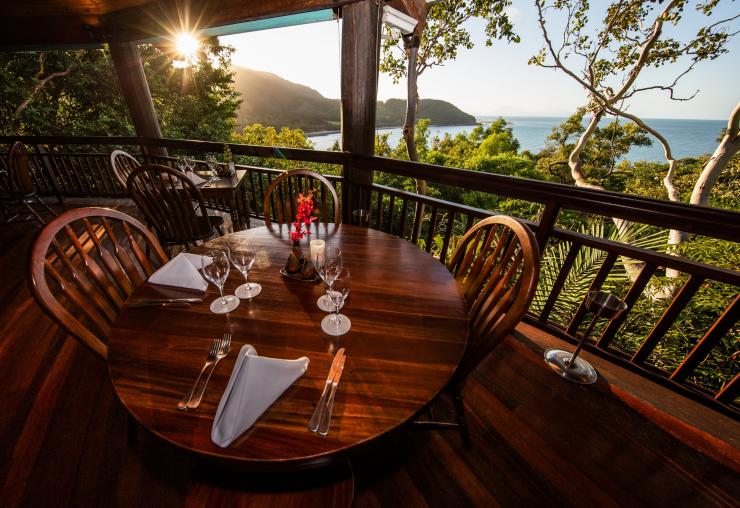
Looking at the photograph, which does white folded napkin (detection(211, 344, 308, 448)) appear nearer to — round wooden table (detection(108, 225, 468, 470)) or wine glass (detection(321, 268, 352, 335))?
round wooden table (detection(108, 225, 468, 470))

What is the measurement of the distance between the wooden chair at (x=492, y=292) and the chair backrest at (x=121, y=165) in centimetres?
283

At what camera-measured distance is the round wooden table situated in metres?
0.58

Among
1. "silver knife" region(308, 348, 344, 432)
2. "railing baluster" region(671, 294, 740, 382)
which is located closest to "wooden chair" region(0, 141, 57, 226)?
"silver knife" region(308, 348, 344, 432)

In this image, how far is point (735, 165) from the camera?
7.88 metres

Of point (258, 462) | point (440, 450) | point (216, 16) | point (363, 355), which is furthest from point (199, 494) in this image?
point (216, 16)

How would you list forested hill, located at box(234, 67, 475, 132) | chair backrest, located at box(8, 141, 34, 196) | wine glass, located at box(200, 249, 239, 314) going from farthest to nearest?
forested hill, located at box(234, 67, 475, 132) → chair backrest, located at box(8, 141, 34, 196) → wine glass, located at box(200, 249, 239, 314)

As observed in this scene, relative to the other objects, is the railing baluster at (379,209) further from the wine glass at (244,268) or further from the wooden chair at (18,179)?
the wooden chair at (18,179)

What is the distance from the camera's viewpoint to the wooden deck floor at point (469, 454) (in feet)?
3.50

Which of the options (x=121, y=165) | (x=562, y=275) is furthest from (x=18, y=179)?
(x=562, y=275)

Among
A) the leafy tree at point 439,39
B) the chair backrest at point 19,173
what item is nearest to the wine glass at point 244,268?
the chair backrest at point 19,173

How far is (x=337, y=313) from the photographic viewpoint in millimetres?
911

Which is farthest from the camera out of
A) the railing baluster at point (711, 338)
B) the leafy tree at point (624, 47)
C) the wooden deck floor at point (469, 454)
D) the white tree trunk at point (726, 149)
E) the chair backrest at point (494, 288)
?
the leafy tree at point (624, 47)

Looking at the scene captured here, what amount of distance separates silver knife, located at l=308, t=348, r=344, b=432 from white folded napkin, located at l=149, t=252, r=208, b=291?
1.94 feet

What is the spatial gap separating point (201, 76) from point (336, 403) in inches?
517
